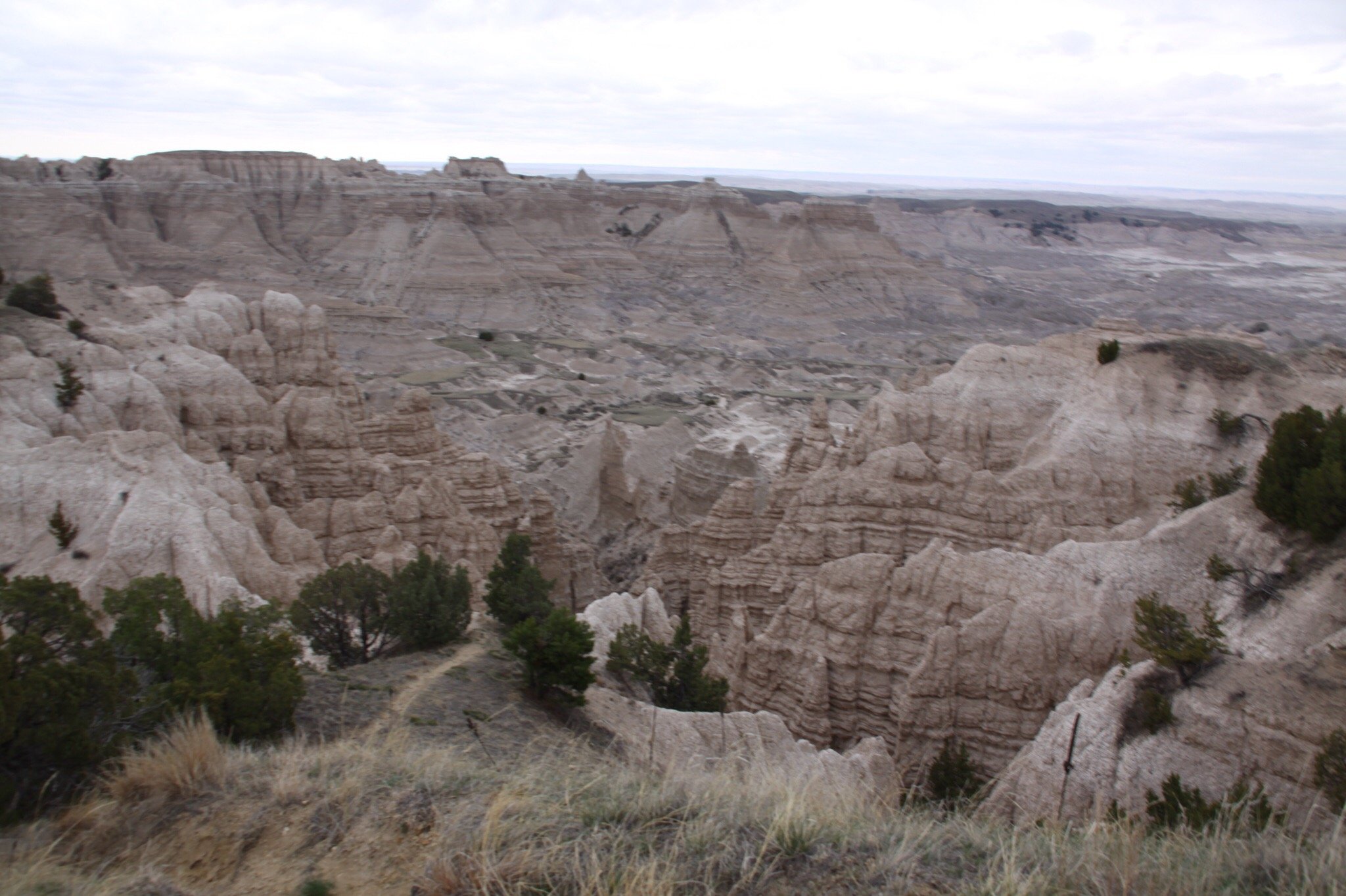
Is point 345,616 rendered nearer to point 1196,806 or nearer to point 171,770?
point 171,770

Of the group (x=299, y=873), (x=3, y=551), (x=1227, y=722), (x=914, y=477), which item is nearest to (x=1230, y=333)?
(x=914, y=477)

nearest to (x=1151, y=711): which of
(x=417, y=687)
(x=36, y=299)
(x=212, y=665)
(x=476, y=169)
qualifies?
(x=417, y=687)

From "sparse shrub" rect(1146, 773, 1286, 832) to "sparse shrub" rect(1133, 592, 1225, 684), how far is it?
1318 millimetres

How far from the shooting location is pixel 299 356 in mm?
24688

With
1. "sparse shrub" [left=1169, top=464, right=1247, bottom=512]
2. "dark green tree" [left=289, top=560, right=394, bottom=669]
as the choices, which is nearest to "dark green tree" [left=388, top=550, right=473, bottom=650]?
"dark green tree" [left=289, top=560, right=394, bottom=669]

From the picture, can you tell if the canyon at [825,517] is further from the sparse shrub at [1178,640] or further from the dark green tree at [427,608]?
the dark green tree at [427,608]

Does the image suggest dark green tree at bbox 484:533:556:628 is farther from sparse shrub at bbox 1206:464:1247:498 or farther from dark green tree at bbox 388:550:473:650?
sparse shrub at bbox 1206:464:1247:498

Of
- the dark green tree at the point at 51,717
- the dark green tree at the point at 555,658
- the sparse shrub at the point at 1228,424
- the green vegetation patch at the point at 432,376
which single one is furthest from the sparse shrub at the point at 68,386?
the green vegetation patch at the point at 432,376

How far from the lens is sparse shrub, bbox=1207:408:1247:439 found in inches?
698

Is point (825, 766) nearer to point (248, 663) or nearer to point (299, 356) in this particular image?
point (248, 663)

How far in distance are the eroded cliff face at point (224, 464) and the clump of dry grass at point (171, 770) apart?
25.8 feet

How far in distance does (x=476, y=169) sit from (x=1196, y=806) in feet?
326

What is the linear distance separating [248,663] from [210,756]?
8.11ft

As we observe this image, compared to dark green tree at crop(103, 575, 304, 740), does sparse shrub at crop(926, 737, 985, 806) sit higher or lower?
lower
